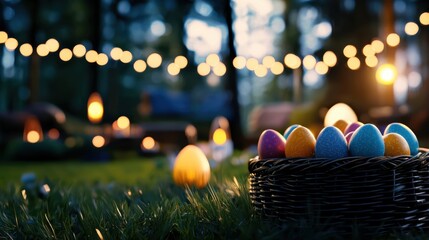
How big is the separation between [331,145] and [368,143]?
0.16 meters

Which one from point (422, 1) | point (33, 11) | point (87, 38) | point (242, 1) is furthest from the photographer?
point (87, 38)

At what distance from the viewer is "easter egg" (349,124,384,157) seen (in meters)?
2.26

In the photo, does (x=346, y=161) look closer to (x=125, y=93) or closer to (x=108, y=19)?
(x=108, y=19)

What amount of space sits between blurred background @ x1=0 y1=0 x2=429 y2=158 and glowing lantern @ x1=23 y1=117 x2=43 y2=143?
0.98 feet

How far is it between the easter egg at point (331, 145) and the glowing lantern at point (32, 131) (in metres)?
10.5

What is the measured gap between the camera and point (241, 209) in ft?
8.16

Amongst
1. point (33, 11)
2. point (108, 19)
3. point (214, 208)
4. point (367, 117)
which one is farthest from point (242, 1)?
point (108, 19)

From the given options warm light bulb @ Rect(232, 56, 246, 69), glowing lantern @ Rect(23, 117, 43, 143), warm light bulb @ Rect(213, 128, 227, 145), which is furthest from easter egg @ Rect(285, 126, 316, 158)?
glowing lantern @ Rect(23, 117, 43, 143)

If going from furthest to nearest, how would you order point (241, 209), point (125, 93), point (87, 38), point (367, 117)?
point (125, 93) < point (87, 38) < point (367, 117) < point (241, 209)

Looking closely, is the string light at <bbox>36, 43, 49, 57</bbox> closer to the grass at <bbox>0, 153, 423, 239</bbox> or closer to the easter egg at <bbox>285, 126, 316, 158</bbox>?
the grass at <bbox>0, 153, 423, 239</bbox>

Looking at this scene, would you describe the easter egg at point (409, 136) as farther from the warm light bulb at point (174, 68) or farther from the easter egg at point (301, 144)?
the warm light bulb at point (174, 68)

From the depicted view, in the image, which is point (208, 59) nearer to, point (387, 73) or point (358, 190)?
point (387, 73)

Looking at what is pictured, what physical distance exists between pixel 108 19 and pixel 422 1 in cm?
1335

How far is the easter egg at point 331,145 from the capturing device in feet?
7.54
